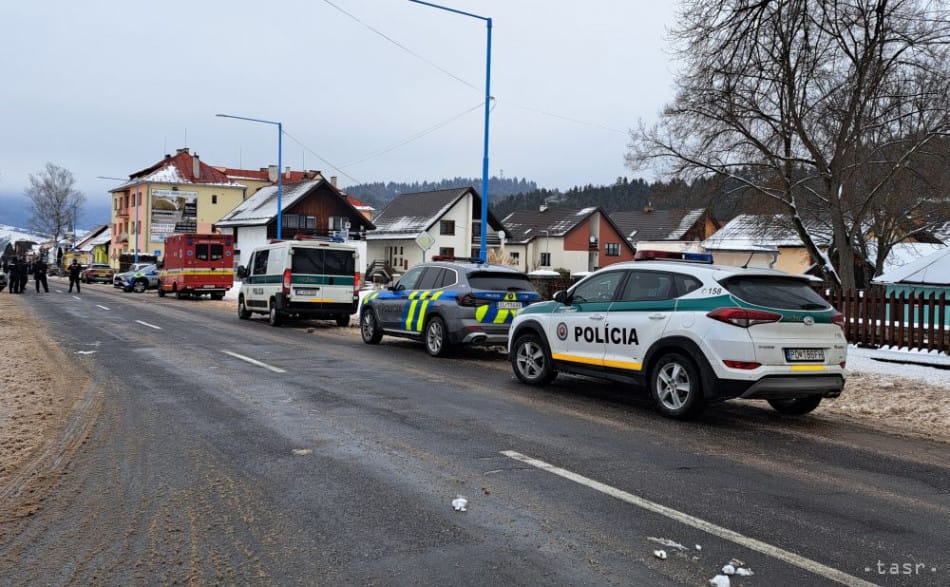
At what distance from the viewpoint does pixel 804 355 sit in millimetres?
7914

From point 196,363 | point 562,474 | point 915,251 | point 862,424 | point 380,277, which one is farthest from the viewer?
point 915,251

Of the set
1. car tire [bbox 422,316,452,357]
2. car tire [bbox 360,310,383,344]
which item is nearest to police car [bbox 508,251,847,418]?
car tire [bbox 422,316,452,357]

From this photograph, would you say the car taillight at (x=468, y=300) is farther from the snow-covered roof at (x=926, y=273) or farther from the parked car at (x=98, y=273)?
the parked car at (x=98, y=273)

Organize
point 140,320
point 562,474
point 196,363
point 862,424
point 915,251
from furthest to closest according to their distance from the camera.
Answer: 1. point 915,251
2. point 140,320
3. point 196,363
4. point 862,424
5. point 562,474

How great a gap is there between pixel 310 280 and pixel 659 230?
66062mm

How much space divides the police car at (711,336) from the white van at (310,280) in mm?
11879

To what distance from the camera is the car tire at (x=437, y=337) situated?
44.9 feet

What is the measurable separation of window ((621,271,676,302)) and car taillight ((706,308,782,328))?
0.77m

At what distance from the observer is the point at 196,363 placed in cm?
1202

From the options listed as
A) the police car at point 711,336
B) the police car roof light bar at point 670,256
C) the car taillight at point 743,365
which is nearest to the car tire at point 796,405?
the police car at point 711,336

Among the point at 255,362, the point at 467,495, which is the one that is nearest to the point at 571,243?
the point at 255,362

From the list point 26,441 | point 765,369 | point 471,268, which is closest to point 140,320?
point 471,268

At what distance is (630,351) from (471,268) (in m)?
5.38

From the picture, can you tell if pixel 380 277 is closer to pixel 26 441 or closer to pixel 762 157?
pixel 26 441
